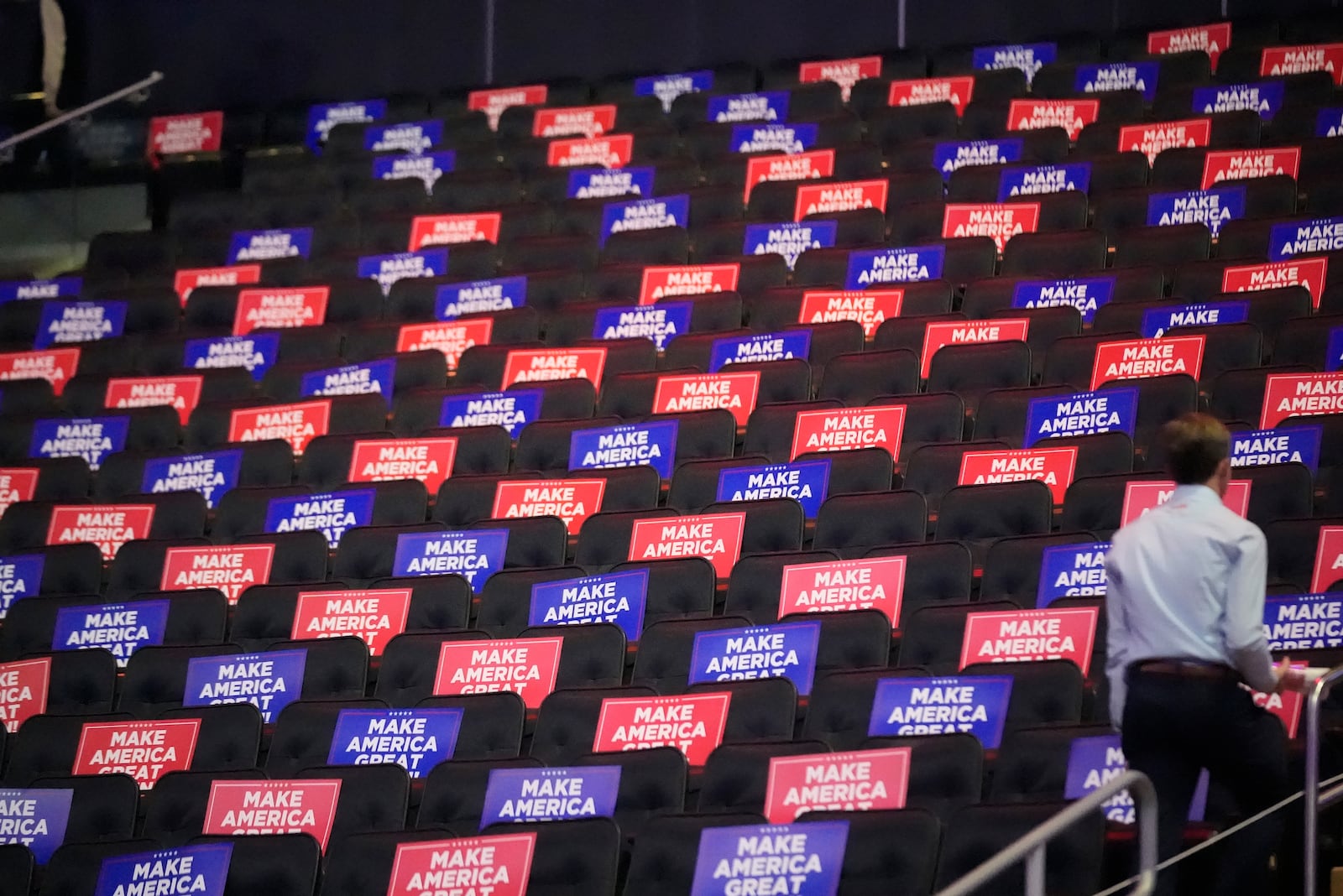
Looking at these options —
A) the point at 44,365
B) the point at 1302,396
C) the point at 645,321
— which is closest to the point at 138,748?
the point at 645,321

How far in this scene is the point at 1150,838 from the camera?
2568mm

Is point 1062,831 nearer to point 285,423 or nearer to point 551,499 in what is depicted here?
point 551,499

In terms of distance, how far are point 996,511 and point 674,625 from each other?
0.90m

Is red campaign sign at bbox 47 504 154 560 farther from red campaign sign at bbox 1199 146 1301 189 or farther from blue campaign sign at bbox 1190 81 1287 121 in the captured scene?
blue campaign sign at bbox 1190 81 1287 121

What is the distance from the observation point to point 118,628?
491cm

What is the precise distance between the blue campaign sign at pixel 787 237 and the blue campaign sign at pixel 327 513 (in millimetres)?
1958

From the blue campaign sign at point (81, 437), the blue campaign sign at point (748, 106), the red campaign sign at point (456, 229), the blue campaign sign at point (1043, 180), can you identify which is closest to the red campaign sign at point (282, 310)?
the red campaign sign at point (456, 229)

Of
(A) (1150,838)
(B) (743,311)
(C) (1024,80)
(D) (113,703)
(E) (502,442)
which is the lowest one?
(A) (1150,838)

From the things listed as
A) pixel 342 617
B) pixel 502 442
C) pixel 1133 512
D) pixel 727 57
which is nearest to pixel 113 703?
pixel 342 617

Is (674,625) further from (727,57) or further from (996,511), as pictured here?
(727,57)

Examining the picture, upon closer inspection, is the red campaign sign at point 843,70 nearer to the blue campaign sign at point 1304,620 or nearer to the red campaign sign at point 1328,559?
the red campaign sign at point 1328,559

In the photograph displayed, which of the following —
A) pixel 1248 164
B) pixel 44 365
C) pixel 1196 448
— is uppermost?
pixel 1248 164

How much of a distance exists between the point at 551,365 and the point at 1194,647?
3.53 m

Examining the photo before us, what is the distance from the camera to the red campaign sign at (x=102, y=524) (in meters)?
5.51
